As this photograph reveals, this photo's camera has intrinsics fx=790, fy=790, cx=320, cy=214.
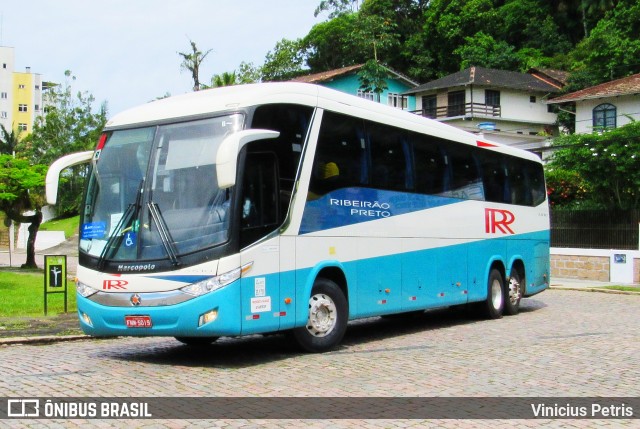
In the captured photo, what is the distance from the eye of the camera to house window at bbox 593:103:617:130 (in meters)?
51.9

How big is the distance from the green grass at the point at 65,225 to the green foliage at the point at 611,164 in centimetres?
4166

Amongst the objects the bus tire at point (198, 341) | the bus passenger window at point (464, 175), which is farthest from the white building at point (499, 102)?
the bus tire at point (198, 341)

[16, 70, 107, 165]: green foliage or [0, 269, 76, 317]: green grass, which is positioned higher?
[16, 70, 107, 165]: green foliage

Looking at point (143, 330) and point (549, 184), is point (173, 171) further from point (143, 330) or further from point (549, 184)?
point (549, 184)

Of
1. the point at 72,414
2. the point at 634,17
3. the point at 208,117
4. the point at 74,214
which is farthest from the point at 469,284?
the point at 74,214

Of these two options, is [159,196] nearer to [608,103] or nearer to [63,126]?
[608,103]

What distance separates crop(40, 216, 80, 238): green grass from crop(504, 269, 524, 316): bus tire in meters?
49.7

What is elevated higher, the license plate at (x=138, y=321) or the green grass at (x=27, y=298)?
the license plate at (x=138, y=321)

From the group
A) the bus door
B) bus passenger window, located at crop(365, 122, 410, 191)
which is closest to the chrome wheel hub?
the bus door

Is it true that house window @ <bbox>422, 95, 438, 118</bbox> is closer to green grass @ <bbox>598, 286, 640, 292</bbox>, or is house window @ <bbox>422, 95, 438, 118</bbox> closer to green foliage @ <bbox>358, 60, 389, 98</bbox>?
green foliage @ <bbox>358, 60, 389, 98</bbox>

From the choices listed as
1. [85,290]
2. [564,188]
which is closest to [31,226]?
[85,290]

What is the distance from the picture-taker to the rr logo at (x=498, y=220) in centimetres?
1670

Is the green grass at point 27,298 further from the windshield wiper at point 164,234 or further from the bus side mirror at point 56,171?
the windshield wiper at point 164,234

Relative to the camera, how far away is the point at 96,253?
10.4 metres
